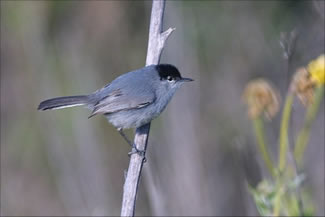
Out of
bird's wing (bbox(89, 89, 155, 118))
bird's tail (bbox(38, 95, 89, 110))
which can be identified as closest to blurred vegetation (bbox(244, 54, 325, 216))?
bird's wing (bbox(89, 89, 155, 118))

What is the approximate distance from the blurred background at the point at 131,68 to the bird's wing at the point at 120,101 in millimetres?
1155

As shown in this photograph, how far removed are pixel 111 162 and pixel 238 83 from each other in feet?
6.33

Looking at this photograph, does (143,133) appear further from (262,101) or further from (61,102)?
(262,101)

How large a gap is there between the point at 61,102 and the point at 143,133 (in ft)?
2.13

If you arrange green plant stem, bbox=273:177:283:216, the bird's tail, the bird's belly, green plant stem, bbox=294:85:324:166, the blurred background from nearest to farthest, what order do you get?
green plant stem, bbox=273:177:283:216
green plant stem, bbox=294:85:324:166
the bird's tail
the bird's belly
the blurred background

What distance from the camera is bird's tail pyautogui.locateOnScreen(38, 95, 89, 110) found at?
3584mm

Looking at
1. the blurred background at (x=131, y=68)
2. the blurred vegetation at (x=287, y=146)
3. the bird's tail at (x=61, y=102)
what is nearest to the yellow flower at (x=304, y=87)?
the blurred vegetation at (x=287, y=146)

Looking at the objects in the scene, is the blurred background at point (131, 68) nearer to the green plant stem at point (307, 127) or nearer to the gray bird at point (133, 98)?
the gray bird at point (133, 98)

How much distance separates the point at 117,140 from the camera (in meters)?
6.43

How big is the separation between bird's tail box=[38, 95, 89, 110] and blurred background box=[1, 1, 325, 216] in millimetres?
1286

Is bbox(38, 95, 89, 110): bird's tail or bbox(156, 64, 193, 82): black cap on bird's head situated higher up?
bbox(156, 64, 193, 82): black cap on bird's head

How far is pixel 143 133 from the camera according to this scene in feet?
12.0

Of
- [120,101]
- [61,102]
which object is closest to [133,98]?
[120,101]

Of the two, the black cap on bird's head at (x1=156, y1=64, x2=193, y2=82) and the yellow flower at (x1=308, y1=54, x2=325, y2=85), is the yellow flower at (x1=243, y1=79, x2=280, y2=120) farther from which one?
the black cap on bird's head at (x1=156, y1=64, x2=193, y2=82)
